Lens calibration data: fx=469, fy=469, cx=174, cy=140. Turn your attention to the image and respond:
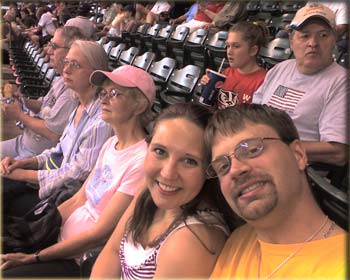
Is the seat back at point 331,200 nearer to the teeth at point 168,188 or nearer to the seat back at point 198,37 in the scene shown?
the teeth at point 168,188

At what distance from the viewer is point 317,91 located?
1.80 metres

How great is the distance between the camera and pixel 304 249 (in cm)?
88

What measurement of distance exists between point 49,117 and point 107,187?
3.09 feet

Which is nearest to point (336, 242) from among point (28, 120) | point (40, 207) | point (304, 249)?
point (304, 249)

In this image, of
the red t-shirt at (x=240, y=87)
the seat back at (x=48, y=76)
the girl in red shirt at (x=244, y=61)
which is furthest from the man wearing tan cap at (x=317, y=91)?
the seat back at (x=48, y=76)

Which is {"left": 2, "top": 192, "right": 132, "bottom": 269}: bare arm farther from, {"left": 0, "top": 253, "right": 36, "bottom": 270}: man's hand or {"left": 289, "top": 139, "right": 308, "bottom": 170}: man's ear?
{"left": 289, "top": 139, "right": 308, "bottom": 170}: man's ear

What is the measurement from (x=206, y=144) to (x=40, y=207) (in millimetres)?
942

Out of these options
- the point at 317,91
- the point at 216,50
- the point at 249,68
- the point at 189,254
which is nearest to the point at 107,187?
the point at 189,254

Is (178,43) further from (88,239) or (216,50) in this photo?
(88,239)

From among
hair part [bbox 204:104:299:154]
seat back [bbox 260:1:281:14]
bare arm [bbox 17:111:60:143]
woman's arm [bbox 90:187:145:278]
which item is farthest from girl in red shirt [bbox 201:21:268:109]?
seat back [bbox 260:1:281:14]

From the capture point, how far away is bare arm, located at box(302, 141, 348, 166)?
5.61ft

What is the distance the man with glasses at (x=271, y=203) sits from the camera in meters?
0.87

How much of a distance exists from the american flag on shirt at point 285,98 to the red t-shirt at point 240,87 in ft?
1.05

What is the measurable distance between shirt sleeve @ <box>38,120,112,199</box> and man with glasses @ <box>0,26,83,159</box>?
15.4 inches
